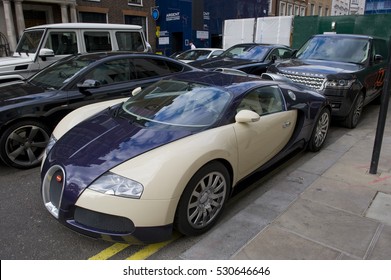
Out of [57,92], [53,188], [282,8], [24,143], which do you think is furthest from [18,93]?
[282,8]

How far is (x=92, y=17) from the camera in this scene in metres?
18.4

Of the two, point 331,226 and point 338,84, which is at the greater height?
point 338,84

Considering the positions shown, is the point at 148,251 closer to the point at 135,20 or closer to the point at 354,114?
the point at 354,114

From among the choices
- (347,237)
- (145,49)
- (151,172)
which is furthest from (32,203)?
(145,49)

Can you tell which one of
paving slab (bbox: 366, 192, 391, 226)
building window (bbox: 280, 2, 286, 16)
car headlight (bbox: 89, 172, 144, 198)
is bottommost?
paving slab (bbox: 366, 192, 391, 226)

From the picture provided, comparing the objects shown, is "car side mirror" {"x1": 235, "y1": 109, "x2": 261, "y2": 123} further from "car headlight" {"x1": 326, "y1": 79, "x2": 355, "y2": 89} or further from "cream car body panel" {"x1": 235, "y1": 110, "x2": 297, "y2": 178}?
"car headlight" {"x1": 326, "y1": 79, "x2": 355, "y2": 89}

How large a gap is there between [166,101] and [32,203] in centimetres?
184

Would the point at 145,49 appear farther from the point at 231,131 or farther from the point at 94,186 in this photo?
the point at 94,186

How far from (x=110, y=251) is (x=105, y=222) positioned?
0.39 metres

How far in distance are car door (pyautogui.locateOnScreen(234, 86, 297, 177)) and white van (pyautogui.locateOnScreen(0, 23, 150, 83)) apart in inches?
184

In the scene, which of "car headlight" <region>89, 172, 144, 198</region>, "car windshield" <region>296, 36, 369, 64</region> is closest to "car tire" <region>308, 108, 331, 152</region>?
"car windshield" <region>296, 36, 369, 64</region>

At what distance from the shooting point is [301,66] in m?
6.53

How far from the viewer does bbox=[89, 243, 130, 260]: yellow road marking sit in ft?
8.85

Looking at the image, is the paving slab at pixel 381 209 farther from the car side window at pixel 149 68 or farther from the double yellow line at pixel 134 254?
the car side window at pixel 149 68
